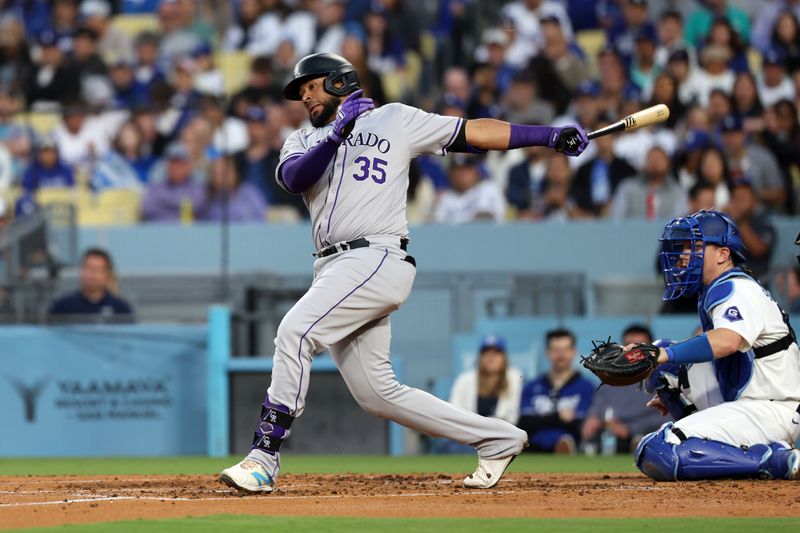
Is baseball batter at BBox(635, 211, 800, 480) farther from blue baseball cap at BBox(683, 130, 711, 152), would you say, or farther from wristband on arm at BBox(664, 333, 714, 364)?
blue baseball cap at BBox(683, 130, 711, 152)

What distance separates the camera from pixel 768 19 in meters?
14.6

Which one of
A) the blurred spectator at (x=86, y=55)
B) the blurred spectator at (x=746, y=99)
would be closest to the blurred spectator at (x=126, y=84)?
the blurred spectator at (x=86, y=55)

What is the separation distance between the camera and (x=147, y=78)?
1539 cm

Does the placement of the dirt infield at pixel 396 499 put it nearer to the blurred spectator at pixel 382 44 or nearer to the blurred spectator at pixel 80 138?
the blurred spectator at pixel 80 138

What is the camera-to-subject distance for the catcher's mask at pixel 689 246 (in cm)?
683

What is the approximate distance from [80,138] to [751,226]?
660cm

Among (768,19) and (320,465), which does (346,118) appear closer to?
(320,465)

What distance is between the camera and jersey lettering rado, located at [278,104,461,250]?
246 inches

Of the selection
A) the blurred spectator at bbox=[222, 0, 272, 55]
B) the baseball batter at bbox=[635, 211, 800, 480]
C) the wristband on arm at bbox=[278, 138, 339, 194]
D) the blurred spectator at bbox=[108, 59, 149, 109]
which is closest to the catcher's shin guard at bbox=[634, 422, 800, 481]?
the baseball batter at bbox=[635, 211, 800, 480]

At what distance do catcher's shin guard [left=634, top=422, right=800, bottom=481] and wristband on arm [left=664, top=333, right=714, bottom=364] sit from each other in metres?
0.52

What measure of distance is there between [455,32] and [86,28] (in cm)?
463

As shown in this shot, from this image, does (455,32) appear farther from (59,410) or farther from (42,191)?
(59,410)

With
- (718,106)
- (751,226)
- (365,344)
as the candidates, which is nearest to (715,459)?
(365,344)

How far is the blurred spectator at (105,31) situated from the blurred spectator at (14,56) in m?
0.82
